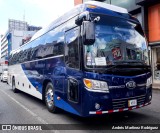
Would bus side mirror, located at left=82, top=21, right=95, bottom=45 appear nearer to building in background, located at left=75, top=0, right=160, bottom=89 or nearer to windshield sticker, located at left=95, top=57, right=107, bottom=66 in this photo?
windshield sticker, located at left=95, top=57, right=107, bottom=66

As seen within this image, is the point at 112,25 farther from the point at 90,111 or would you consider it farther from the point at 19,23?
the point at 19,23

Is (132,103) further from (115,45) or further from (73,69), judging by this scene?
(73,69)

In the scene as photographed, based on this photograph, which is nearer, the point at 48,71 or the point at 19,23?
the point at 48,71

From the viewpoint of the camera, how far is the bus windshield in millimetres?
5574

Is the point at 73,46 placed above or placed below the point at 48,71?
above

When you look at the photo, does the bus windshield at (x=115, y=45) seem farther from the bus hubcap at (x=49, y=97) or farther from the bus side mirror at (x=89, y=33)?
the bus hubcap at (x=49, y=97)

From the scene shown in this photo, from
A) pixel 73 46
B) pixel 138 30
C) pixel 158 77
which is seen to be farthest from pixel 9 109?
pixel 158 77

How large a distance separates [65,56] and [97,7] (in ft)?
5.28

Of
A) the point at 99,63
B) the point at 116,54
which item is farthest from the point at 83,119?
the point at 116,54

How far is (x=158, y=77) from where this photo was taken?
16.4 metres

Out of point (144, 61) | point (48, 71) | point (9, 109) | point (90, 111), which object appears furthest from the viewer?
point (9, 109)

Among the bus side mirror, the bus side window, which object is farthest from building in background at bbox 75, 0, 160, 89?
the bus side mirror

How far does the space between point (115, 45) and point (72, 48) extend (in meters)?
1.13

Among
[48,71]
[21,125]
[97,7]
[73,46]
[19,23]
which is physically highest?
[19,23]
